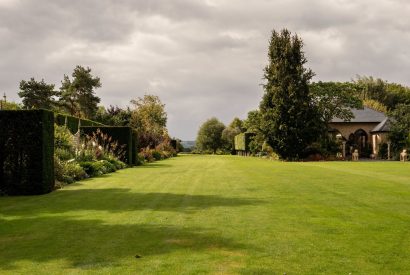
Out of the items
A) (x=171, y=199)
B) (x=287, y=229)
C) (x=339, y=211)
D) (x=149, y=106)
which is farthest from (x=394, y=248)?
(x=149, y=106)

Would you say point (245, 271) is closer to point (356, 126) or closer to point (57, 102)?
point (356, 126)

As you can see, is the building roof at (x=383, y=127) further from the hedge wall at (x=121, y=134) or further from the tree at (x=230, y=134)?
the tree at (x=230, y=134)

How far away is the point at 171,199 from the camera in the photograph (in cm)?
1029

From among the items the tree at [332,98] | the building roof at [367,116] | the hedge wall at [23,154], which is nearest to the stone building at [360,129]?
the building roof at [367,116]

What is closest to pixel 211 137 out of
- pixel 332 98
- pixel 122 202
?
pixel 332 98

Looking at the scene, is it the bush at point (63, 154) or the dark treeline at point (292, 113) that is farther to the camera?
the dark treeline at point (292, 113)

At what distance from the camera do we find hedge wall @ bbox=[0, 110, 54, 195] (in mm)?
11945

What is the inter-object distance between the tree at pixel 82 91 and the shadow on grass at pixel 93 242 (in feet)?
158

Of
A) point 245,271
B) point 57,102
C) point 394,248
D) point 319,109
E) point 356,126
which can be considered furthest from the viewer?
point 57,102

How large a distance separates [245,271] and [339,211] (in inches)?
174

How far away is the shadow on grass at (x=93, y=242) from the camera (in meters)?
5.41

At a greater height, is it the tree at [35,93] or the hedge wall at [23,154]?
the tree at [35,93]

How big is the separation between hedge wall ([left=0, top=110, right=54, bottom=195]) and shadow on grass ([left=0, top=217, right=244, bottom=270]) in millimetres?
4499

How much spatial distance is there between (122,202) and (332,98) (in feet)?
117
